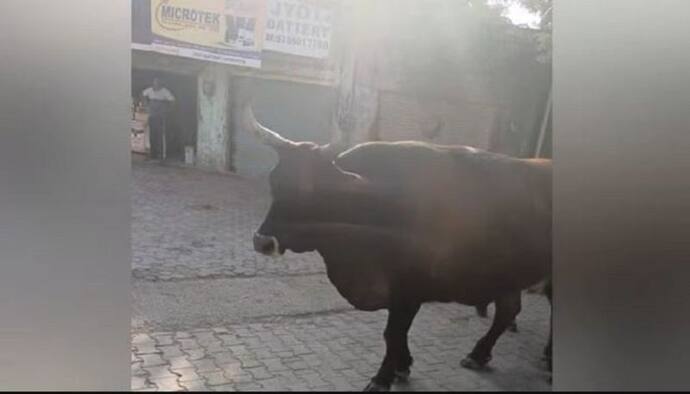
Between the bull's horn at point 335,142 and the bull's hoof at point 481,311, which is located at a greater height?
the bull's horn at point 335,142

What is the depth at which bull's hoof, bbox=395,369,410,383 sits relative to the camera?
2.45 meters

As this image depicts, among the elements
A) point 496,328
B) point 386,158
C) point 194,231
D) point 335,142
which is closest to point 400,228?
point 386,158

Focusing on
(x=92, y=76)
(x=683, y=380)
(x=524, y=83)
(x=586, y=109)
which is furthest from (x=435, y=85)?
(x=683, y=380)

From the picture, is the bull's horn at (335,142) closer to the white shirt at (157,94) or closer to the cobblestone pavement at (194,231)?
the cobblestone pavement at (194,231)

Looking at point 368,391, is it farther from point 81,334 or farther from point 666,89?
point 666,89

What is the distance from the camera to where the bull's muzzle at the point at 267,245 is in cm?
246

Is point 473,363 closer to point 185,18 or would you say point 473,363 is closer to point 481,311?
point 481,311

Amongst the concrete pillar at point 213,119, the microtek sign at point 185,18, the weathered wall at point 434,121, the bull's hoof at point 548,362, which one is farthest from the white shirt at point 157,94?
the bull's hoof at point 548,362

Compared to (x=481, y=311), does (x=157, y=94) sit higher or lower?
higher

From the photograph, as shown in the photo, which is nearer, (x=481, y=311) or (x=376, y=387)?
(x=376, y=387)

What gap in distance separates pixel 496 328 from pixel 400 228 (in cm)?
55

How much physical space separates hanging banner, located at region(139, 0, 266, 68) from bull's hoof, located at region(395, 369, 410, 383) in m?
1.30

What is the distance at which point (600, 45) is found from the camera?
2660 mm

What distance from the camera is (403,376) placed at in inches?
96.9
